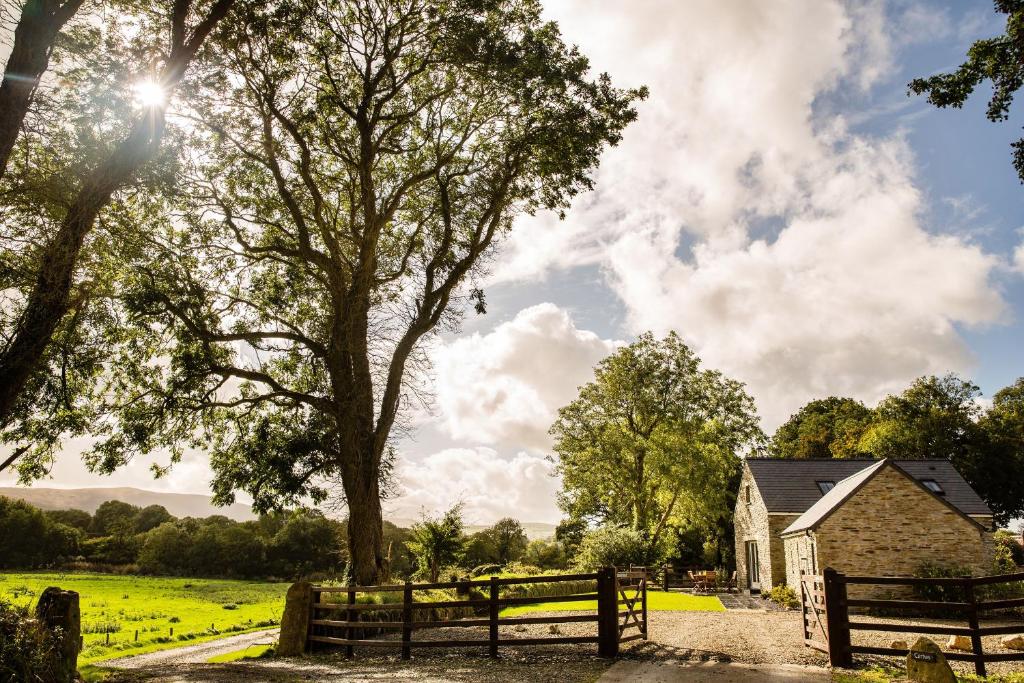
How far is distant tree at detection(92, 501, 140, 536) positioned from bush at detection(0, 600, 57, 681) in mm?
58825

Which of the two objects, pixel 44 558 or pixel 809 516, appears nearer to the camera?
pixel 809 516

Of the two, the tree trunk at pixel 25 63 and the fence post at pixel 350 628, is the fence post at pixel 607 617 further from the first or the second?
the tree trunk at pixel 25 63

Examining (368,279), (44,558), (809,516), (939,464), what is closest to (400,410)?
(368,279)

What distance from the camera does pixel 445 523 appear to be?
2334 cm

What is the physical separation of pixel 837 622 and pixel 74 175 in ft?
47.3

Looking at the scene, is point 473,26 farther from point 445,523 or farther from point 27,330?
point 445,523

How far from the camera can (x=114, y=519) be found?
56531 millimetres

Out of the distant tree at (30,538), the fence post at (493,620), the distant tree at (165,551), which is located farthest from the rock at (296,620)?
the distant tree at (165,551)

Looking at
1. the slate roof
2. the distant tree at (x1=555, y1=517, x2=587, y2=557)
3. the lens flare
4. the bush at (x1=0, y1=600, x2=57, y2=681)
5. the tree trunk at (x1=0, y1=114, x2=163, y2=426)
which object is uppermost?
the lens flare

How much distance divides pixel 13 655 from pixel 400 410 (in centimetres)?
1103

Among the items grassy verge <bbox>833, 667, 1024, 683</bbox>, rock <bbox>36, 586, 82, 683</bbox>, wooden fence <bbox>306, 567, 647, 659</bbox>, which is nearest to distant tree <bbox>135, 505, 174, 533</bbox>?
wooden fence <bbox>306, 567, 647, 659</bbox>

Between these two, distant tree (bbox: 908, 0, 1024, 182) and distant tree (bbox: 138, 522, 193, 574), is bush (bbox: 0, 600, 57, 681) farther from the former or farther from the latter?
distant tree (bbox: 138, 522, 193, 574)

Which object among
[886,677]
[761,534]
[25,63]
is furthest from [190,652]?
[761,534]

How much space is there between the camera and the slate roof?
26781 mm
